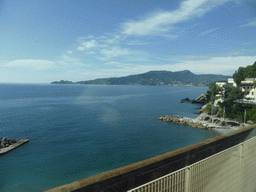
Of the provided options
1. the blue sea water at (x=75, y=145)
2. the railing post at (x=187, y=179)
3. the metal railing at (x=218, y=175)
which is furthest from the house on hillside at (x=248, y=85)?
the railing post at (x=187, y=179)

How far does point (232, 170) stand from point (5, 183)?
18.8 metres

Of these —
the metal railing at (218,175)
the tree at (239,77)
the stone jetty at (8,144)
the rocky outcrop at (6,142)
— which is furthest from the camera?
the tree at (239,77)

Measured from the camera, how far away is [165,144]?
24750 mm

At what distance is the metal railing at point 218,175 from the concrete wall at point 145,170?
768 millimetres

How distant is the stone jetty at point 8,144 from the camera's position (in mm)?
21750

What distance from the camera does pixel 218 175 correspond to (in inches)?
118

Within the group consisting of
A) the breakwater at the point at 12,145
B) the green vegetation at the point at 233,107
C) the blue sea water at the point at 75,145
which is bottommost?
the blue sea water at the point at 75,145

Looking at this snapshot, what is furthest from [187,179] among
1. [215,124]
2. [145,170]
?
[215,124]

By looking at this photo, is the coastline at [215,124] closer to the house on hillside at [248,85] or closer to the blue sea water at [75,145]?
the blue sea water at [75,145]

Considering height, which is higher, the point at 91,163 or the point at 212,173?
the point at 212,173

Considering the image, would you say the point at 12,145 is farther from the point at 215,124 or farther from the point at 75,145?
the point at 215,124

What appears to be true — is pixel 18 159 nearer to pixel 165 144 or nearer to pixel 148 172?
pixel 165 144

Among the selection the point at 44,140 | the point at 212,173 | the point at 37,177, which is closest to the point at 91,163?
the point at 37,177

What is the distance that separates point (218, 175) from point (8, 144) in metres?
27.5
